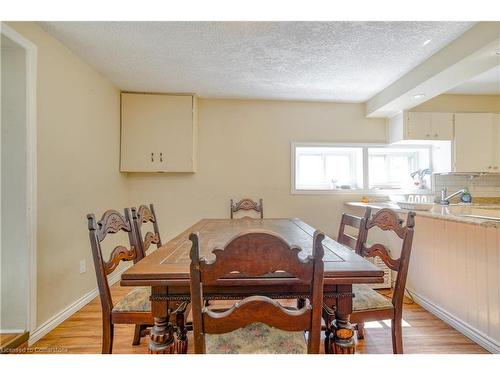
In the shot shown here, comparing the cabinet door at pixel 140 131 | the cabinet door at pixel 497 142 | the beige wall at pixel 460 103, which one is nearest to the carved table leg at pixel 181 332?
the cabinet door at pixel 140 131

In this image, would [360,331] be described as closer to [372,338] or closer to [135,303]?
[372,338]

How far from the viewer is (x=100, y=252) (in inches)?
55.0

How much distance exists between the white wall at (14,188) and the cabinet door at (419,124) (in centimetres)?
402

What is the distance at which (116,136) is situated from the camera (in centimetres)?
352

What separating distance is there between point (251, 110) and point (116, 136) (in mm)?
1803

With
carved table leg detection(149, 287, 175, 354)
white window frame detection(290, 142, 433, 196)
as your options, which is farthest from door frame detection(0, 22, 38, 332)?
white window frame detection(290, 142, 433, 196)

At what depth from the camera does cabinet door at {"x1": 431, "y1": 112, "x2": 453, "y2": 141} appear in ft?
11.8

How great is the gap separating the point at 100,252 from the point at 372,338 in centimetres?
194

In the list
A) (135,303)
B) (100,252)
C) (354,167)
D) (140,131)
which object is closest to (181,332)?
(135,303)

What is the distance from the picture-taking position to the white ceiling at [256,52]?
2.12 meters

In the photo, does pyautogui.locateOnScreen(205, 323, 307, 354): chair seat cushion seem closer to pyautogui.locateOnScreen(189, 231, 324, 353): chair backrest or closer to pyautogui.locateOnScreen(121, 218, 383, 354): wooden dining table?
pyautogui.locateOnScreen(121, 218, 383, 354): wooden dining table

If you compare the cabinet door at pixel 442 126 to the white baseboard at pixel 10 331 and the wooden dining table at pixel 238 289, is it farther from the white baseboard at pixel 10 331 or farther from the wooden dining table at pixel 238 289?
the white baseboard at pixel 10 331
